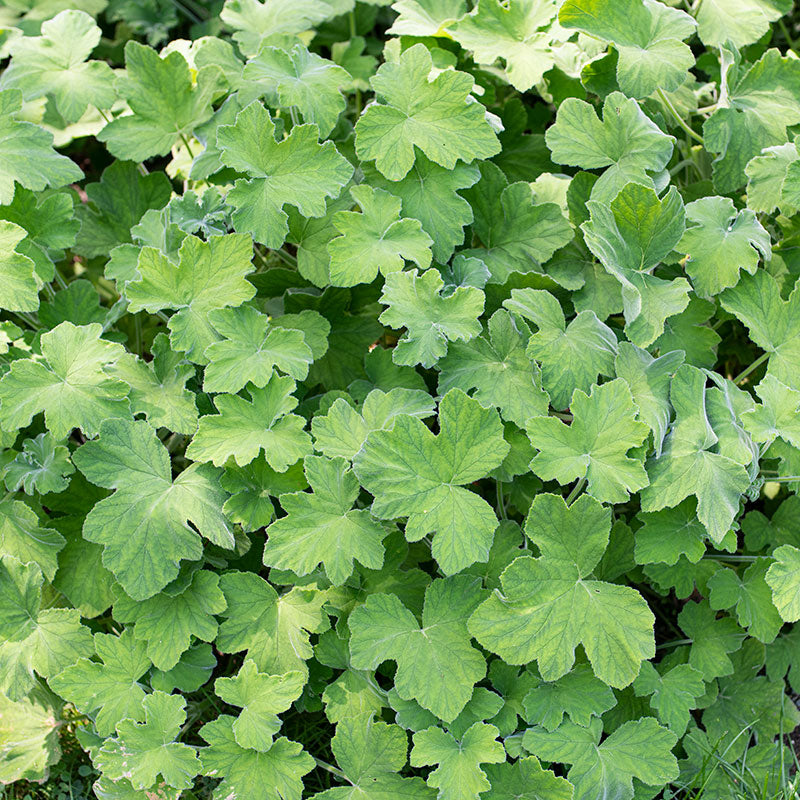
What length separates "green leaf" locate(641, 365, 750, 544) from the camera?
1829 mm

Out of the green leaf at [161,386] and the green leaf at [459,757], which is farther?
the green leaf at [161,386]

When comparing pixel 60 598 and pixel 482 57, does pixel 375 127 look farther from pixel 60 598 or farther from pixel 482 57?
pixel 60 598

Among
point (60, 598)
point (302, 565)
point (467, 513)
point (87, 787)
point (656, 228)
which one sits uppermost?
point (656, 228)

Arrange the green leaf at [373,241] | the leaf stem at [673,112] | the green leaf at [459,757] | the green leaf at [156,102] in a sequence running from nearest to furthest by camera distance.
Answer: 1. the green leaf at [459,757]
2. the green leaf at [373,241]
3. the leaf stem at [673,112]
4. the green leaf at [156,102]

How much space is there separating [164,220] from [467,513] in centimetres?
113

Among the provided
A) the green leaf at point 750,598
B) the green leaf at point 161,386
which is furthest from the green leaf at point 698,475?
the green leaf at point 161,386

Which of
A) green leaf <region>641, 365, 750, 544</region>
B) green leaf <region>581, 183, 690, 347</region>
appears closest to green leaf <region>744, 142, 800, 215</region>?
green leaf <region>581, 183, 690, 347</region>

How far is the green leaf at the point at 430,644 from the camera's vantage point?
5.87ft

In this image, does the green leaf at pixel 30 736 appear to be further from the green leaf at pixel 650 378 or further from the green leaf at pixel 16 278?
the green leaf at pixel 650 378

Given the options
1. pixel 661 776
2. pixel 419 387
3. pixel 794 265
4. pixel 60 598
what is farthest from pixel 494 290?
pixel 60 598

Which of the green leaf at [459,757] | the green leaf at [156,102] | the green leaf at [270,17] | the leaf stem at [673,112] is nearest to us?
the green leaf at [459,757]

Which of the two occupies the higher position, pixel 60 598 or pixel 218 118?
pixel 218 118

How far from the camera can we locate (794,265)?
2.26m

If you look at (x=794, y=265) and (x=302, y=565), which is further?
(x=794, y=265)
